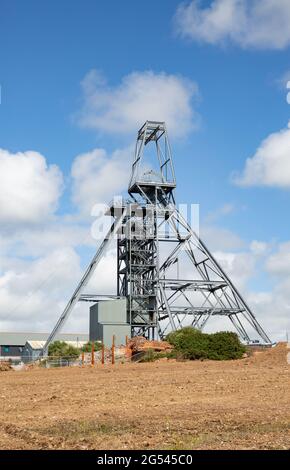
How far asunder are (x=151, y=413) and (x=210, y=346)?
2743 cm

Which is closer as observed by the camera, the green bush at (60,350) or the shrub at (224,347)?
the shrub at (224,347)

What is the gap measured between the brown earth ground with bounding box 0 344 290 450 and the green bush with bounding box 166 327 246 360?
50.4ft

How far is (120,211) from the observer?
5944 centimetres

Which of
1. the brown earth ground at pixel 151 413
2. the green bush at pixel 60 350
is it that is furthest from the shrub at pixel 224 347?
the brown earth ground at pixel 151 413

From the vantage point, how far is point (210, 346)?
4125 centimetres

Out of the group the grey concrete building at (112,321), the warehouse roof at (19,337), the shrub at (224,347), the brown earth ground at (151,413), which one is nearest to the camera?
the brown earth ground at (151,413)

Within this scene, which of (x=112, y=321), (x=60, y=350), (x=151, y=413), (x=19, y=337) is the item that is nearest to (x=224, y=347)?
(x=112, y=321)

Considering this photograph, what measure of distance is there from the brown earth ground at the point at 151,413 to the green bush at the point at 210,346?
15.4 meters

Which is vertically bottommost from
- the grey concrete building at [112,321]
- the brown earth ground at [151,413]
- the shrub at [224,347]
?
the brown earth ground at [151,413]

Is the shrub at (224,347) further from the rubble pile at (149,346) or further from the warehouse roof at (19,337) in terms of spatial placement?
the warehouse roof at (19,337)

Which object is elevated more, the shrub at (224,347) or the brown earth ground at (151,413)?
the shrub at (224,347)

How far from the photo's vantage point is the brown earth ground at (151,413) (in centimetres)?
1037

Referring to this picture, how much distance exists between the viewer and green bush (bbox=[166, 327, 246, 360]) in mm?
39906
